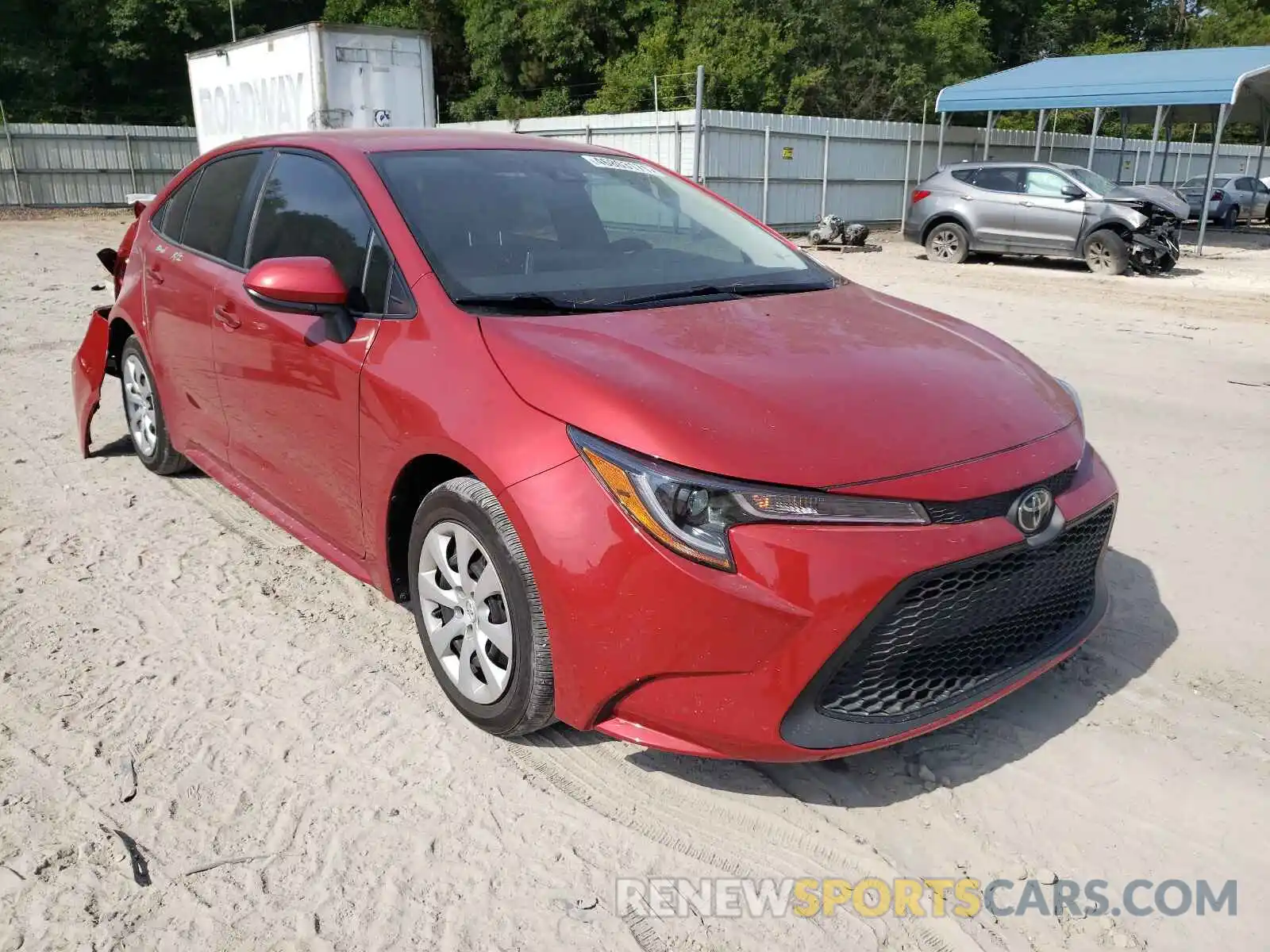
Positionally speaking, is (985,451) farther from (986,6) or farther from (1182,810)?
(986,6)

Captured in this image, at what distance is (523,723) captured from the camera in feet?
8.89

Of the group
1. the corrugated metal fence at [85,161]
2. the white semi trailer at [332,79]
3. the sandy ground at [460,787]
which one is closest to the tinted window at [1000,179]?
the white semi trailer at [332,79]

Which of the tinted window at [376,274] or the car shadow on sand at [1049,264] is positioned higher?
the tinted window at [376,274]

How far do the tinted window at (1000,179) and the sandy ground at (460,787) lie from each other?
1310 cm

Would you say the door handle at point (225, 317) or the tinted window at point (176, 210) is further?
the tinted window at point (176, 210)

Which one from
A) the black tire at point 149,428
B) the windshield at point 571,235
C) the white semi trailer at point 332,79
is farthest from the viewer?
the white semi trailer at point 332,79

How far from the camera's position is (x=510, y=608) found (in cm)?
258

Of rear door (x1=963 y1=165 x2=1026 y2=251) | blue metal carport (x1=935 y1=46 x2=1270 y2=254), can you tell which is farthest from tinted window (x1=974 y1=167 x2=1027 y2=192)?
→ blue metal carport (x1=935 y1=46 x2=1270 y2=254)

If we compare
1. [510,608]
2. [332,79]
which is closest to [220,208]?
[510,608]

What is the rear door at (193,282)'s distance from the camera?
401 centimetres

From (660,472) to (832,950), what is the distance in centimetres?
111

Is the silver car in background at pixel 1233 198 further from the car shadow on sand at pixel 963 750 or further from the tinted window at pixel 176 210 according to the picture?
the tinted window at pixel 176 210

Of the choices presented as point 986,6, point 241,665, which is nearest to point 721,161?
point 241,665

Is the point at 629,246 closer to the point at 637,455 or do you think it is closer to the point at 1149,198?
the point at 637,455
